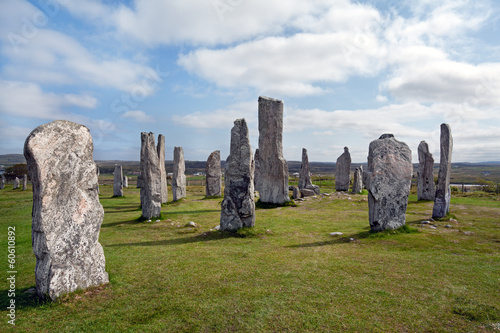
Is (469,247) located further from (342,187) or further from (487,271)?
(342,187)

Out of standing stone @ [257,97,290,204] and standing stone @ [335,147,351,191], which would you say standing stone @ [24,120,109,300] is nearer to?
standing stone @ [257,97,290,204]

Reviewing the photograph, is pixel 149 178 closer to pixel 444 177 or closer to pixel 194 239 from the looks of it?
pixel 194 239

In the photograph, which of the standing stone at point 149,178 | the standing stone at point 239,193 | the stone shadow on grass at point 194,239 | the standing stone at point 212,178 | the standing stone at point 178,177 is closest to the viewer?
the stone shadow on grass at point 194,239

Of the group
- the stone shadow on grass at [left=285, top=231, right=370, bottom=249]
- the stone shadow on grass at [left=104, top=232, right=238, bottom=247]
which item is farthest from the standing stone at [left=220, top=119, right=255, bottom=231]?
the stone shadow on grass at [left=285, top=231, right=370, bottom=249]

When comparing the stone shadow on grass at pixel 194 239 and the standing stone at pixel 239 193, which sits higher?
the standing stone at pixel 239 193

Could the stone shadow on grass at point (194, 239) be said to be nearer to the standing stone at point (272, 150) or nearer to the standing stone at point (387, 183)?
the standing stone at point (387, 183)

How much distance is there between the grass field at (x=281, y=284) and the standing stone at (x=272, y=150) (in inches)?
260

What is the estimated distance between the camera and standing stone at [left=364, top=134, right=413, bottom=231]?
33.8 feet

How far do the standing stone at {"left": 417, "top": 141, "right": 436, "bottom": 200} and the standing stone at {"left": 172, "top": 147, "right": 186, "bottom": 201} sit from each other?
1731 cm

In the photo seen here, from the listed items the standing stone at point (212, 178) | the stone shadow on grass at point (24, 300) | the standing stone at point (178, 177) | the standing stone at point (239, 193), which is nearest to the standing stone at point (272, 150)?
the standing stone at point (239, 193)

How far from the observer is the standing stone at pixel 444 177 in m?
13.1

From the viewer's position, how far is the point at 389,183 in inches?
408

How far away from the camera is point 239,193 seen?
11062 millimetres

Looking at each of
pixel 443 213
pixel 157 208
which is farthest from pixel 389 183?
pixel 157 208
